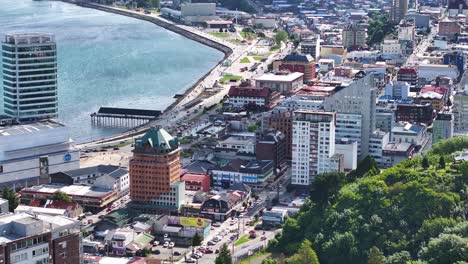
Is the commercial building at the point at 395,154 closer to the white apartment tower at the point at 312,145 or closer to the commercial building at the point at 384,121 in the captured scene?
the commercial building at the point at 384,121

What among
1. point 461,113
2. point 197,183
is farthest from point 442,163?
point 461,113

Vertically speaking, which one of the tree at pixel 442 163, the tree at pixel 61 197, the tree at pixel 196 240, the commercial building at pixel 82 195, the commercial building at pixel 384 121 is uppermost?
the tree at pixel 442 163

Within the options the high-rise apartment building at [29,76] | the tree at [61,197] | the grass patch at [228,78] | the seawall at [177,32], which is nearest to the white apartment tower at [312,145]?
the tree at [61,197]

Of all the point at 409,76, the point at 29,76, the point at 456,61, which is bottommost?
the point at 409,76

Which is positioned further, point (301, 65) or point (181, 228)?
point (301, 65)

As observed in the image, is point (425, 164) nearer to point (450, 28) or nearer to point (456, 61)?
point (456, 61)

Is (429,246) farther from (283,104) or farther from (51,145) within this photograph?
(283,104)

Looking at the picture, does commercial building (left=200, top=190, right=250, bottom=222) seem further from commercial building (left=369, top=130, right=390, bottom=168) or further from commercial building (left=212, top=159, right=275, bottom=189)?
commercial building (left=369, top=130, right=390, bottom=168)
